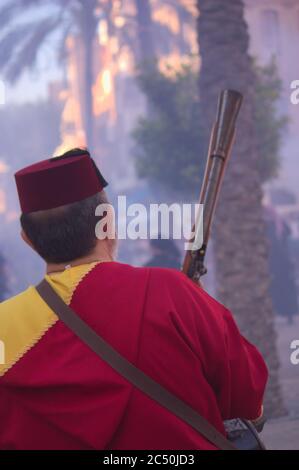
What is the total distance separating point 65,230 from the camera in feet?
8.73

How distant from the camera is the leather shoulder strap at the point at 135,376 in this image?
250 centimetres

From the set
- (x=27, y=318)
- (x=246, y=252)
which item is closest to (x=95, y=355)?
(x=27, y=318)

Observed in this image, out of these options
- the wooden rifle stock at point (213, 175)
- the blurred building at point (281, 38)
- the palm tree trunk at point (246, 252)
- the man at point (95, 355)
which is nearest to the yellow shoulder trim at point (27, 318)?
the man at point (95, 355)

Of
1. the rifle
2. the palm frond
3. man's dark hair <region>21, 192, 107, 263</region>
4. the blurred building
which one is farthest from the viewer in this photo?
the blurred building

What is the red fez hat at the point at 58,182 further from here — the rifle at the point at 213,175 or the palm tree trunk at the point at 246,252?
the palm tree trunk at the point at 246,252

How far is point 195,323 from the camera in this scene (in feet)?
8.46

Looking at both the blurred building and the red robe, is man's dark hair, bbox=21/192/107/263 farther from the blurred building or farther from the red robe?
the blurred building

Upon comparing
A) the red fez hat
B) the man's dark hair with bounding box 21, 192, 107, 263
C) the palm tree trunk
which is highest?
the red fez hat

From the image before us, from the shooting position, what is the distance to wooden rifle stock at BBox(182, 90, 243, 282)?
323 cm

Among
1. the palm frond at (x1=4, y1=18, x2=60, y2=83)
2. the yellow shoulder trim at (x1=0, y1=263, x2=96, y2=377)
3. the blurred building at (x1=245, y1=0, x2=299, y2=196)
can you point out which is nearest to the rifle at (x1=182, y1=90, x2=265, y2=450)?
the yellow shoulder trim at (x1=0, y1=263, x2=96, y2=377)

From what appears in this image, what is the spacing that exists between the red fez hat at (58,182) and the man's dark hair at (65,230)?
0.02 m

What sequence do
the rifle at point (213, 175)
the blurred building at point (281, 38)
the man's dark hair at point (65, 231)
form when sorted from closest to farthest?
1. the man's dark hair at point (65, 231)
2. the rifle at point (213, 175)
3. the blurred building at point (281, 38)

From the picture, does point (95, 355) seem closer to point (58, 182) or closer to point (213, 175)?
point (58, 182)

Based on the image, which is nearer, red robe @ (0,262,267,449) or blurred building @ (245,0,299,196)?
red robe @ (0,262,267,449)
